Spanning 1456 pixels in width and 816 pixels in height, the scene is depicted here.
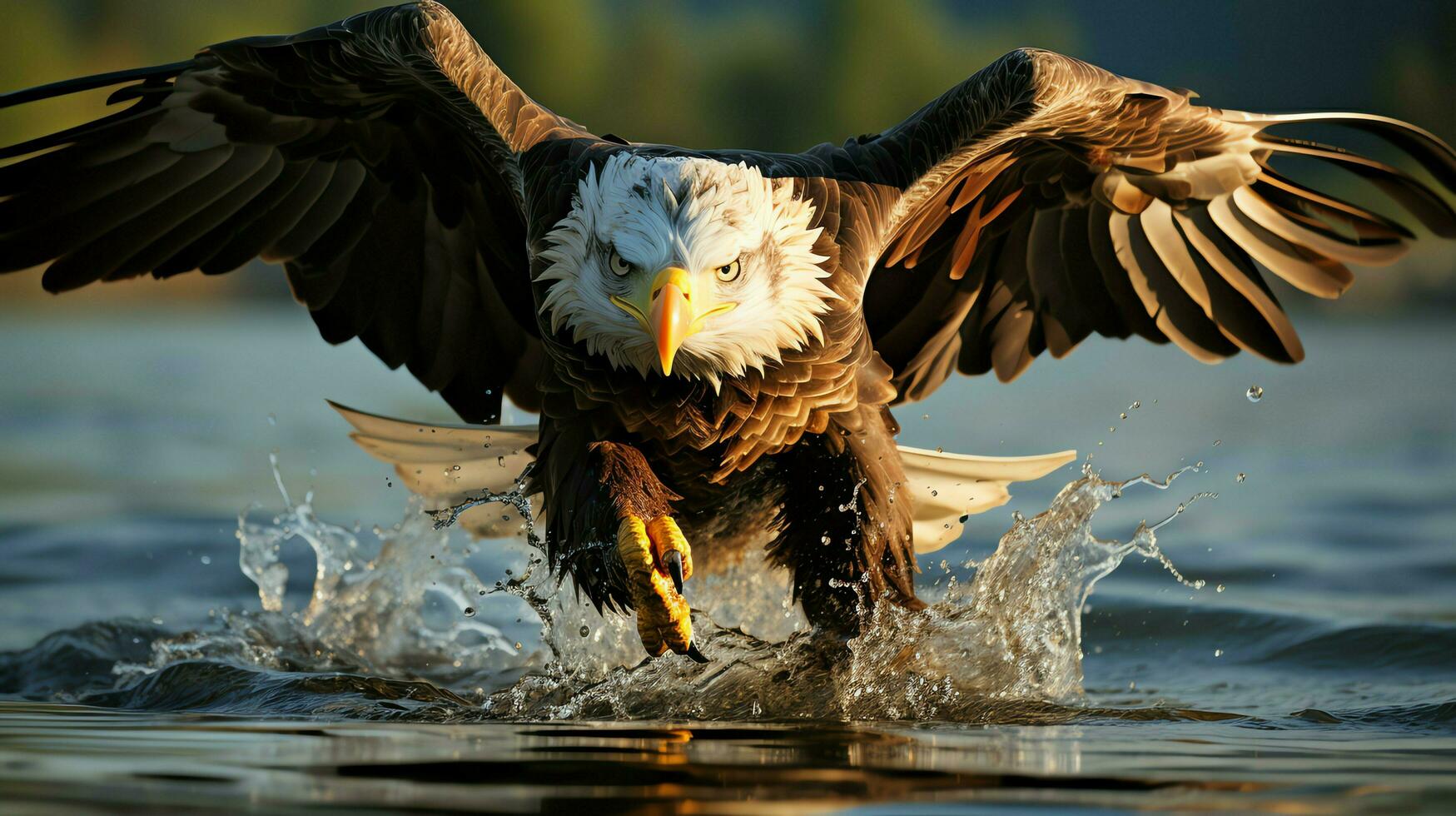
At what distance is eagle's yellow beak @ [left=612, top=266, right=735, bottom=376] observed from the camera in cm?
394

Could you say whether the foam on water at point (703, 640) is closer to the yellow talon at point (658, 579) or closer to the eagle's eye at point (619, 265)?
the yellow talon at point (658, 579)

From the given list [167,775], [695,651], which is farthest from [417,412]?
[167,775]

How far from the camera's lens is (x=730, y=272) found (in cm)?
419

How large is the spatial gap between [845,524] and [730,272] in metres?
1.02

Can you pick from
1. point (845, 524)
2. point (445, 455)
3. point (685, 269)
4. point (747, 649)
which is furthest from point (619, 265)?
point (445, 455)

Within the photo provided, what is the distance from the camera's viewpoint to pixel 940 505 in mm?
5832

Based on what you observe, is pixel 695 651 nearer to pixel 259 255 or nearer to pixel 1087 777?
pixel 1087 777

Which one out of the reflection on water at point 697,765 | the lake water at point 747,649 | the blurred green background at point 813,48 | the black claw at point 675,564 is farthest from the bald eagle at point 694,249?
the blurred green background at point 813,48

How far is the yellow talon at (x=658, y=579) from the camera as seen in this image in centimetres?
425

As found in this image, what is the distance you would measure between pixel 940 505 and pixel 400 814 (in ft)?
10.9

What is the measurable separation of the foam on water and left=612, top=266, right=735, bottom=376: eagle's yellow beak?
1.00m

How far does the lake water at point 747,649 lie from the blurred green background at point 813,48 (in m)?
31.2

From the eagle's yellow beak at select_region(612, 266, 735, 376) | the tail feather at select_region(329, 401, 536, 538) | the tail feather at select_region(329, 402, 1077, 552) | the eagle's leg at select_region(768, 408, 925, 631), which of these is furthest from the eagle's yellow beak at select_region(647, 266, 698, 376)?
the tail feather at select_region(329, 401, 536, 538)

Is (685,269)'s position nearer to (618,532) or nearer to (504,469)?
(618,532)
